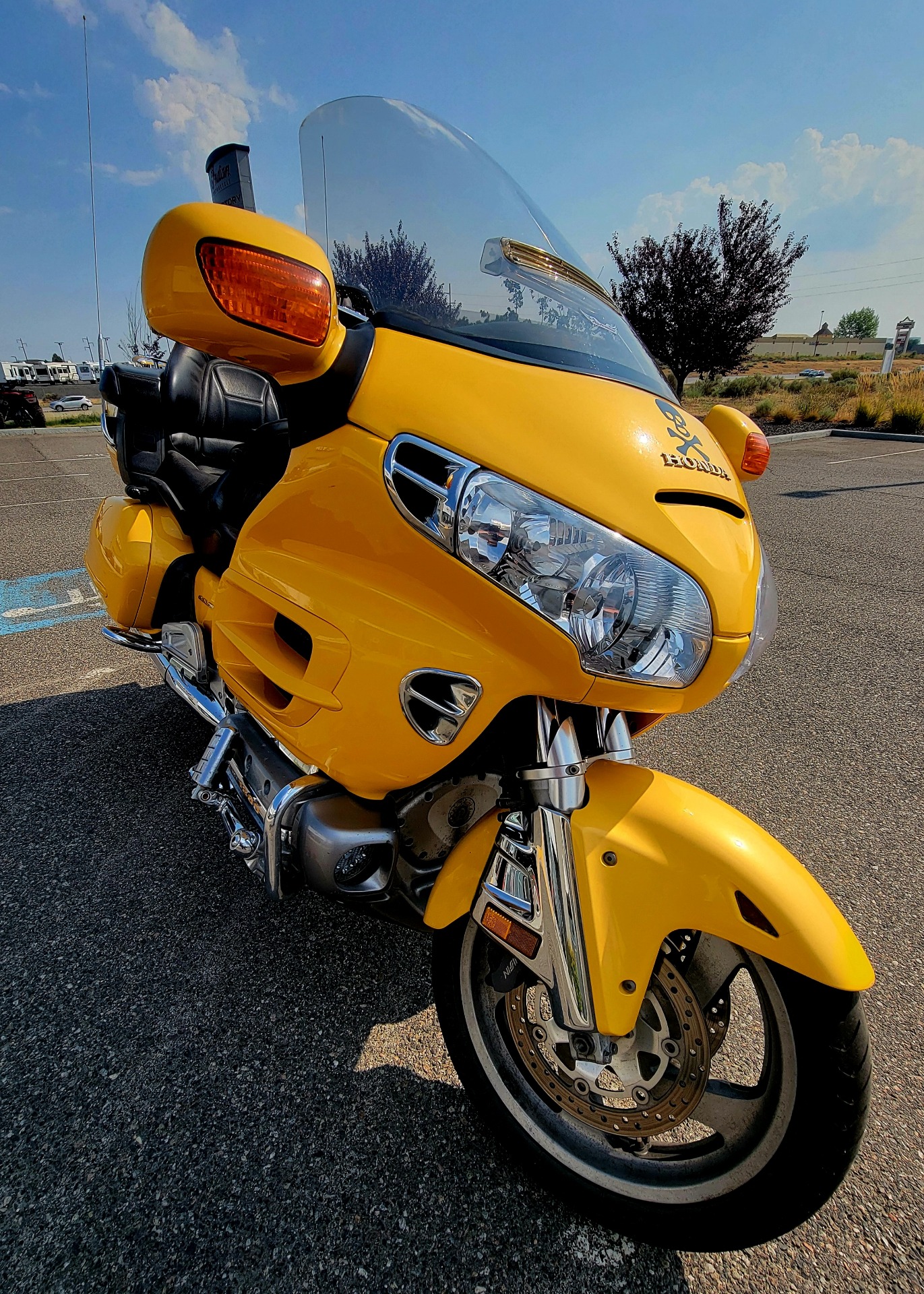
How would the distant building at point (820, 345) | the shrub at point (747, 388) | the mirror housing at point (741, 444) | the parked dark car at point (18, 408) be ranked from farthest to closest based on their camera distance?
1. the distant building at point (820, 345)
2. the shrub at point (747, 388)
3. the parked dark car at point (18, 408)
4. the mirror housing at point (741, 444)

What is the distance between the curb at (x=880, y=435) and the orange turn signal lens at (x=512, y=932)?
1635 cm

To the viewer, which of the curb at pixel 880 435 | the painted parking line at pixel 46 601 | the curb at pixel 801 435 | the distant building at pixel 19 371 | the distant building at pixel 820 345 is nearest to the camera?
the painted parking line at pixel 46 601

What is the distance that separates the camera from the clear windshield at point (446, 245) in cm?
143

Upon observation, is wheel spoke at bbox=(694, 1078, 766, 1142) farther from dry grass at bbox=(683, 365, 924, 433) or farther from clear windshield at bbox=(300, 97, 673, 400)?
dry grass at bbox=(683, 365, 924, 433)

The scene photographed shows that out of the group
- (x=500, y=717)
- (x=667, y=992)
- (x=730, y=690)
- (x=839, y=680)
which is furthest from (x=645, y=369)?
(x=839, y=680)

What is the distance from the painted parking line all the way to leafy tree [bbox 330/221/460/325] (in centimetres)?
337

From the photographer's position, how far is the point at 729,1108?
4.09ft

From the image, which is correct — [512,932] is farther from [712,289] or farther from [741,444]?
[712,289]

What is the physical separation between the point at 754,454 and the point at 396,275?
3.17ft

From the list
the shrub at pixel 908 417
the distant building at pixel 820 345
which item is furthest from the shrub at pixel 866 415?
the distant building at pixel 820 345

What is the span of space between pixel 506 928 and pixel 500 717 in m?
0.38

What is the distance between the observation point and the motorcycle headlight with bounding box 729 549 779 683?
1242 mm

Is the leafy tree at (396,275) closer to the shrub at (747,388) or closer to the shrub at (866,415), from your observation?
the shrub at (866,415)

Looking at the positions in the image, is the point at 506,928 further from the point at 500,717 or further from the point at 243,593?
the point at 243,593
